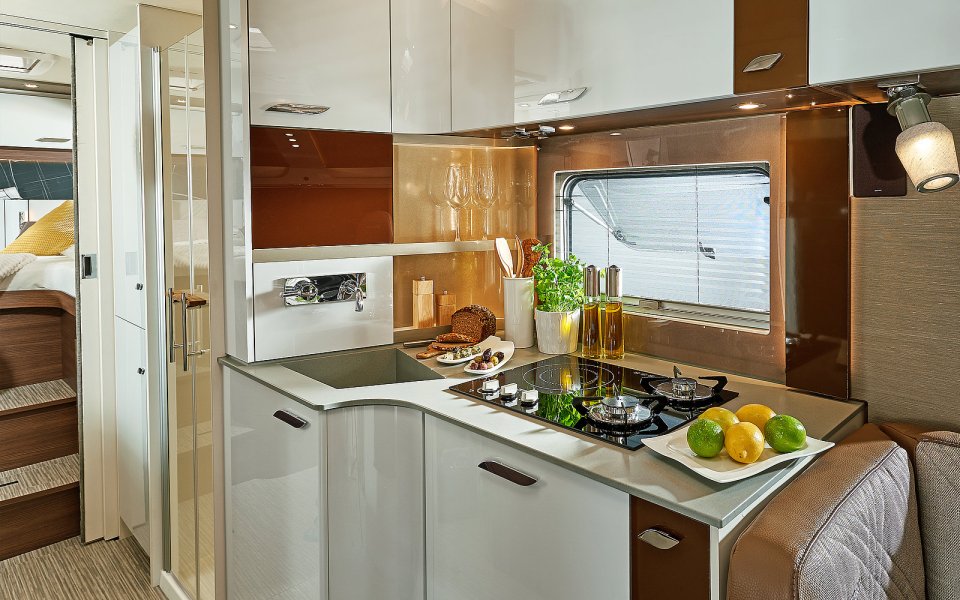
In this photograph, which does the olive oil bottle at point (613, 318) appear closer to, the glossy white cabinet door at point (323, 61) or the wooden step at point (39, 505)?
the glossy white cabinet door at point (323, 61)

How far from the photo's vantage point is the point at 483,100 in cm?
209

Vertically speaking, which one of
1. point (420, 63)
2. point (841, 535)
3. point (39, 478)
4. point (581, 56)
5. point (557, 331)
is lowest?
point (39, 478)

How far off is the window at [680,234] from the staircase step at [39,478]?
2.46m

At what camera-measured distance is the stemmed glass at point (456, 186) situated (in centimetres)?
242

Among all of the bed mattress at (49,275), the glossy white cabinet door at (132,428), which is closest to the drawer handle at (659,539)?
the glossy white cabinet door at (132,428)

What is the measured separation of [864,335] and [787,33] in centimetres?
78

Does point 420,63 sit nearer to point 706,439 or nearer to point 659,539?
point 706,439

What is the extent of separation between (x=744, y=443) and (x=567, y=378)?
721 mm

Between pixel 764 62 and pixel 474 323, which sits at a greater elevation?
pixel 764 62

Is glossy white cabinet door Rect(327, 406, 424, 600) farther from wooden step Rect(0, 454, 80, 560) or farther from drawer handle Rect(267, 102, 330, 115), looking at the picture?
wooden step Rect(0, 454, 80, 560)

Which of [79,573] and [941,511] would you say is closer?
[941,511]

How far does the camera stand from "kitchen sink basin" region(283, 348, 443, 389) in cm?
218

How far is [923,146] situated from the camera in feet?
4.30

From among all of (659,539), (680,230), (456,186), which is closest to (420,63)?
(456,186)
